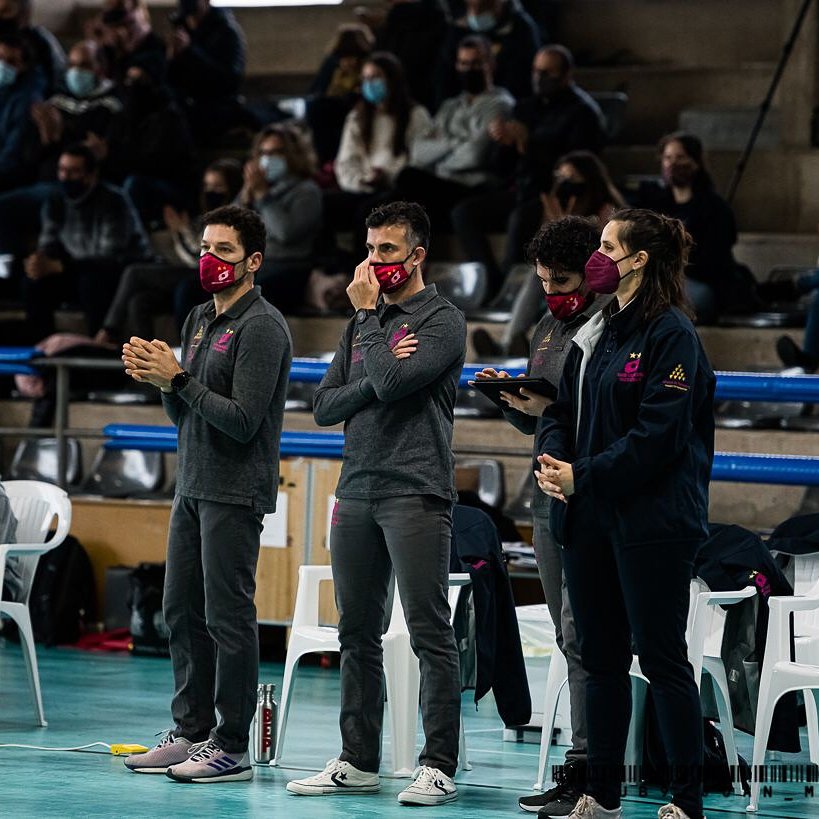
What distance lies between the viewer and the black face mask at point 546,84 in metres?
8.94

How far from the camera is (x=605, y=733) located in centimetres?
391

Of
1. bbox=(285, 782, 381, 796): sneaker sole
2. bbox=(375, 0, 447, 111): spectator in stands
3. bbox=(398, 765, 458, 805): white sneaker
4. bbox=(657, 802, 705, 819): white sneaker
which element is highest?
bbox=(375, 0, 447, 111): spectator in stands

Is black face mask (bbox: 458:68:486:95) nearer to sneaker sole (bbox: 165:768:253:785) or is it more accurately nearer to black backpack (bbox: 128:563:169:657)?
black backpack (bbox: 128:563:169:657)

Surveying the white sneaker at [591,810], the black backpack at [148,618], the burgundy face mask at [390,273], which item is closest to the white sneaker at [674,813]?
the white sneaker at [591,810]

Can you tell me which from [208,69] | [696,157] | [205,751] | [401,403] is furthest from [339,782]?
[208,69]

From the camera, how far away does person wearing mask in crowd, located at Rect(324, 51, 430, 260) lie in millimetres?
9320

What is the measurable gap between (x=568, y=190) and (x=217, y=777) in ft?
13.7

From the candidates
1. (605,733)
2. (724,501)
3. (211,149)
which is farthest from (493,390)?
(211,149)

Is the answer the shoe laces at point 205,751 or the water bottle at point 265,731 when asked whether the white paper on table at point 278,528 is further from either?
the shoe laces at point 205,751

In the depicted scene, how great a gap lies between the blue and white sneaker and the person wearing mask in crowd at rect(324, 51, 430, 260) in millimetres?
4893

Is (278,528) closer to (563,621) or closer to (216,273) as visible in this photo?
(216,273)

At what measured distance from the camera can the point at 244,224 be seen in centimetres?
480

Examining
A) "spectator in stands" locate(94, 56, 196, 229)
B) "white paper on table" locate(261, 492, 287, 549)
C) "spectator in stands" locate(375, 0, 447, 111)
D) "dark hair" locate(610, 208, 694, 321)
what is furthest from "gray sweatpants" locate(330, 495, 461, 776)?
"spectator in stands" locate(94, 56, 196, 229)

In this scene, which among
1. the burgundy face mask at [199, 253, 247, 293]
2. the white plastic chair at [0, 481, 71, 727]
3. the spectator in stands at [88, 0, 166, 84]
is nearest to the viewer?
the burgundy face mask at [199, 253, 247, 293]
